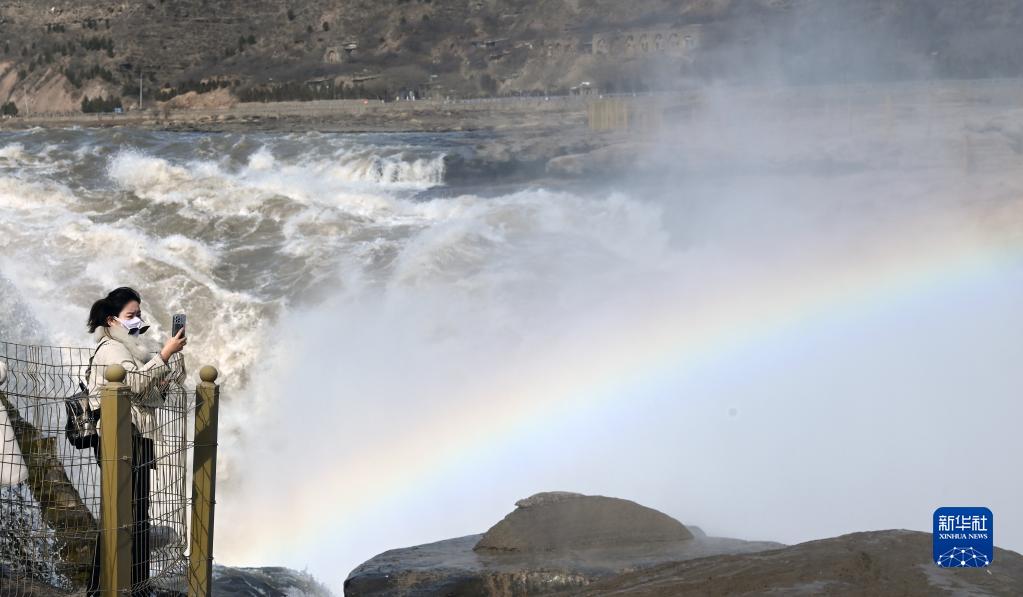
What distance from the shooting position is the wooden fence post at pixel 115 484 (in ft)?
16.2

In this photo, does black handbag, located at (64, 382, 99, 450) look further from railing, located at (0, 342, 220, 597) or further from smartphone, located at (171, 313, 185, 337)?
smartphone, located at (171, 313, 185, 337)

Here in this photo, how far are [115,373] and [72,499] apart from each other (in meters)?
1.12

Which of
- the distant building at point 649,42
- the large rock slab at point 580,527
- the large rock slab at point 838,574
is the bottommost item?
the large rock slab at point 838,574

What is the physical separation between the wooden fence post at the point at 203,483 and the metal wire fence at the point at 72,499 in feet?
0.19

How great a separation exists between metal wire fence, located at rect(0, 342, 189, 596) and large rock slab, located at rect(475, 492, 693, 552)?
7.59 ft

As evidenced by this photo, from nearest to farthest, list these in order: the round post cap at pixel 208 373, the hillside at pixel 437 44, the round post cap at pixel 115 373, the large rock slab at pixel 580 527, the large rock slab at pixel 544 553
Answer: the round post cap at pixel 115 373
the round post cap at pixel 208 373
the large rock slab at pixel 544 553
the large rock slab at pixel 580 527
the hillside at pixel 437 44

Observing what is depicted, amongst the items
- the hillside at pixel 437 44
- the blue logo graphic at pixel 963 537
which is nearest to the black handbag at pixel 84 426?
the blue logo graphic at pixel 963 537

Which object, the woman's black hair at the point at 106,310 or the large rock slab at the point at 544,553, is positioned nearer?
the woman's black hair at the point at 106,310

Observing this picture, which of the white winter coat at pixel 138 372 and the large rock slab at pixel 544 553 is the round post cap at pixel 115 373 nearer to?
the white winter coat at pixel 138 372

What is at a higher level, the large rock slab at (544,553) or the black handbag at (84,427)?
the black handbag at (84,427)

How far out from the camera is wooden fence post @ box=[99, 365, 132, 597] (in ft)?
16.2

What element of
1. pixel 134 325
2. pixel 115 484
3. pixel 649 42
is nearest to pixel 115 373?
pixel 115 484

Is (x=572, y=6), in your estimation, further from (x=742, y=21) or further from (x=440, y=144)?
(x=440, y=144)

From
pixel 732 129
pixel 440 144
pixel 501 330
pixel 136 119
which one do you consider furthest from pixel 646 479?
pixel 136 119
